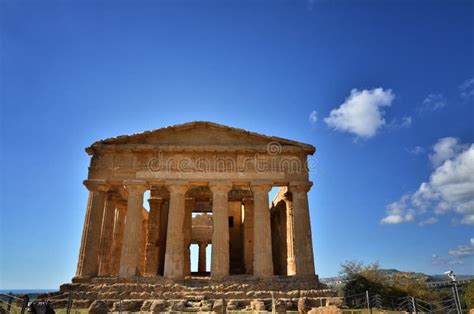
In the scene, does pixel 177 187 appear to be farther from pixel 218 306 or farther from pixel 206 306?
pixel 218 306

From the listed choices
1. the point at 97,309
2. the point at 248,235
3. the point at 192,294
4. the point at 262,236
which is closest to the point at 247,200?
the point at 248,235

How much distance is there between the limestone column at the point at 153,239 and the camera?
23031mm

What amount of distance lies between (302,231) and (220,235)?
4.30 m

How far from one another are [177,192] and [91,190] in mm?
4641

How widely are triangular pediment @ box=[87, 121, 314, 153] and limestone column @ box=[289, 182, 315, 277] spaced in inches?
91.1

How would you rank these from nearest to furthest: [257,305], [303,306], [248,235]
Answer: [303,306] → [257,305] → [248,235]

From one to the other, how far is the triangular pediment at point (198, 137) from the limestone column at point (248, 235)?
18.7 feet

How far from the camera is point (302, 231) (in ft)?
62.5

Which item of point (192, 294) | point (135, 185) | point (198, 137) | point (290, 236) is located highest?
point (198, 137)

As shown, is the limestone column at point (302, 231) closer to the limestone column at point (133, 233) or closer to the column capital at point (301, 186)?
the column capital at point (301, 186)

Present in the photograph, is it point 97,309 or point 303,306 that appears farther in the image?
point 303,306

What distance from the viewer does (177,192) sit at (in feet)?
64.5

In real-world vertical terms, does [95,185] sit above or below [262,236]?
above

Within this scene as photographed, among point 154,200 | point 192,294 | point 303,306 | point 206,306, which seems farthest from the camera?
point 154,200
